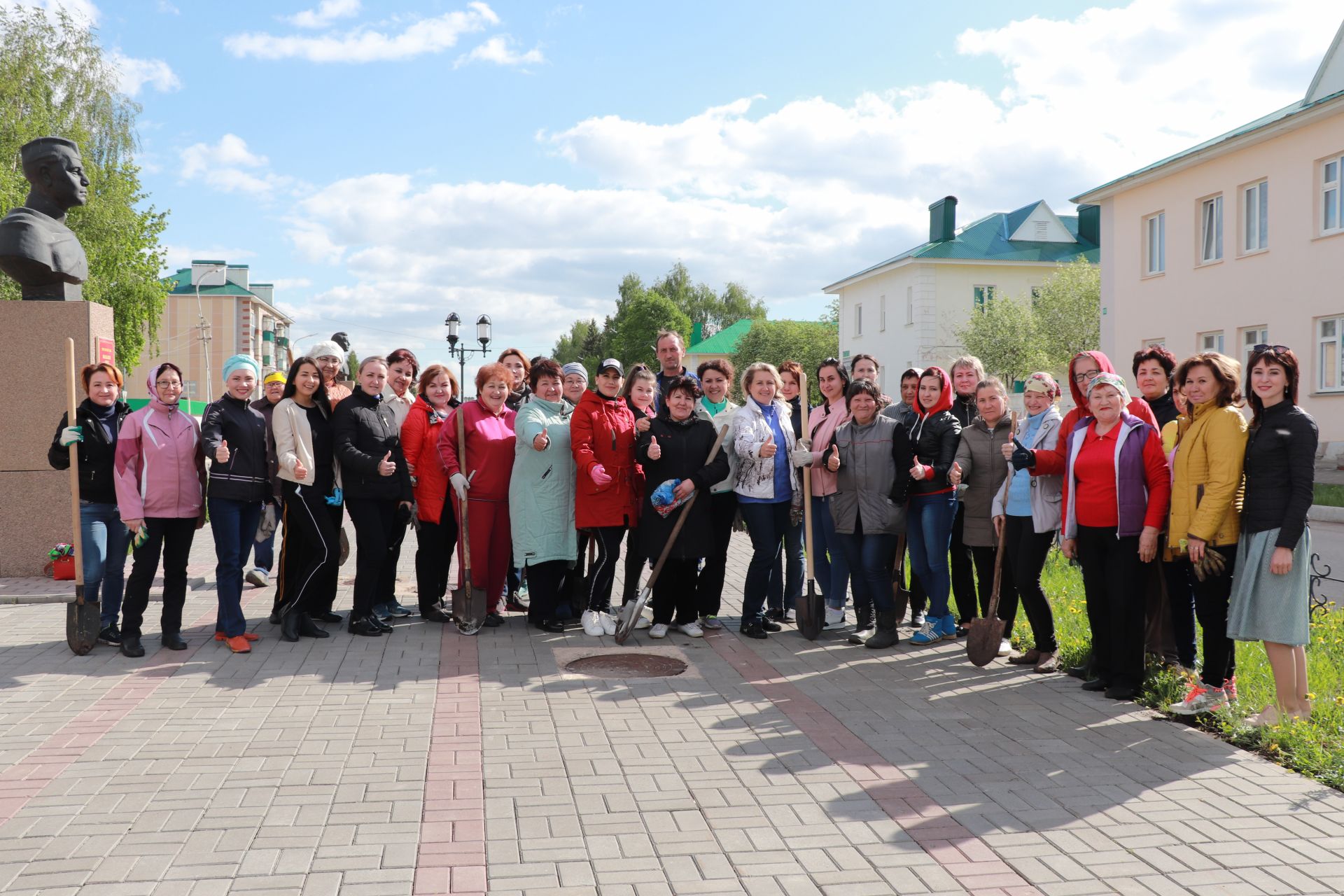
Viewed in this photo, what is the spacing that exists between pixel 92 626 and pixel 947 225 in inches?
1682

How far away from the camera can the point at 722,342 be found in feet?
282

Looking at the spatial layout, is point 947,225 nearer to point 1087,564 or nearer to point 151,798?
point 1087,564

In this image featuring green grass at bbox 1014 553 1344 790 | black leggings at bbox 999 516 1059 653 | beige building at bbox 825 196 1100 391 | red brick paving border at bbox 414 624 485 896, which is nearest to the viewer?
red brick paving border at bbox 414 624 485 896

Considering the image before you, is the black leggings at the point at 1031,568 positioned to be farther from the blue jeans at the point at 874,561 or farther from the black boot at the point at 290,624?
the black boot at the point at 290,624

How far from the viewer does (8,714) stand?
5469 mm

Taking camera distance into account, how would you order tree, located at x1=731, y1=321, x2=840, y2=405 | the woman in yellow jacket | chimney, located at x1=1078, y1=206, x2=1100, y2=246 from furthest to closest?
tree, located at x1=731, y1=321, x2=840, y2=405, chimney, located at x1=1078, y1=206, x2=1100, y2=246, the woman in yellow jacket

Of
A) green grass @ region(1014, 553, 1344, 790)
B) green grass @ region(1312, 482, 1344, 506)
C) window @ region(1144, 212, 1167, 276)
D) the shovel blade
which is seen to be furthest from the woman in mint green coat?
window @ region(1144, 212, 1167, 276)

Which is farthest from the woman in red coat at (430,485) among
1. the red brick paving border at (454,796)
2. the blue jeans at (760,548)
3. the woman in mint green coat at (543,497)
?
the blue jeans at (760,548)

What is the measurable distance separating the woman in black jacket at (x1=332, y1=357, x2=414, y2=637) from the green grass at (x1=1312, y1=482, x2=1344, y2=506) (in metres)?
13.3

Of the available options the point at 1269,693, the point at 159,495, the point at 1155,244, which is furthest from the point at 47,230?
the point at 1155,244

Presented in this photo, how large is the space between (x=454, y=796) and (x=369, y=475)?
3.62m

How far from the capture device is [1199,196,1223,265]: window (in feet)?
79.9

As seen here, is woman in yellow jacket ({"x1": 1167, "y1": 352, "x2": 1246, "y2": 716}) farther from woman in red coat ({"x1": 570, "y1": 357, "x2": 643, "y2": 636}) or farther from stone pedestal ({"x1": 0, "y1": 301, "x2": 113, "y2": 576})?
stone pedestal ({"x1": 0, "y1": 301, "x2": 113, "y2": 576})

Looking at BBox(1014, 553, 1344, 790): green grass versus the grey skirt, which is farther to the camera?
the grey skirt
